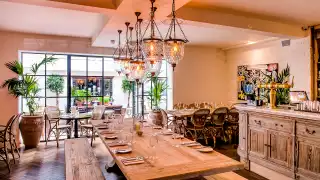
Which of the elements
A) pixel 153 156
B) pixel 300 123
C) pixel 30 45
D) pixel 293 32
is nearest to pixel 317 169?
pixel 300 123

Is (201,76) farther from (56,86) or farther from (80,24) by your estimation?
(56,86)

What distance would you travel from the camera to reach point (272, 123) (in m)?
3.74

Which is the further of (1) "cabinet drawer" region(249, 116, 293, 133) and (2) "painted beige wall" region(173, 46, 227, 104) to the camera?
(2) "painted beige wall" region(173, 46, 227, 104)

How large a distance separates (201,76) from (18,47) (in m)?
5.51

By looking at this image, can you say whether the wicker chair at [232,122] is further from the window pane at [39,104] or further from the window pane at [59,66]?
the window pane at [39,104]

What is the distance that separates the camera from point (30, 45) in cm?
613

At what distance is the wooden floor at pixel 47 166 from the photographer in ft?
13.2

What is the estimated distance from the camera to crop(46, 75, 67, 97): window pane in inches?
261

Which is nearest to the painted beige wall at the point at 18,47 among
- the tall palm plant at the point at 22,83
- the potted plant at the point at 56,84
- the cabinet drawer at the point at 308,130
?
the tall palm plant at the point at 22,83

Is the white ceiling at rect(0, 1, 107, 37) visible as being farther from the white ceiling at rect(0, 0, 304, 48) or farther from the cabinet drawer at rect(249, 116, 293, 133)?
the cabinet drawer at rect(249, 116, 293, 133)

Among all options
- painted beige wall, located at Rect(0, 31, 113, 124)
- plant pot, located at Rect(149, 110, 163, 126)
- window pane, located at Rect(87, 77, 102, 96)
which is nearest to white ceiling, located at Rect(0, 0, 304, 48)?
painted beige wall, located at Rect(0, 31, 113, 124)

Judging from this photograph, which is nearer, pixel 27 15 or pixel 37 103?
pixel 27 15

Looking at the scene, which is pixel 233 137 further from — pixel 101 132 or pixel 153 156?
pixel 153 156

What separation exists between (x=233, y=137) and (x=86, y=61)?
4859 mm
